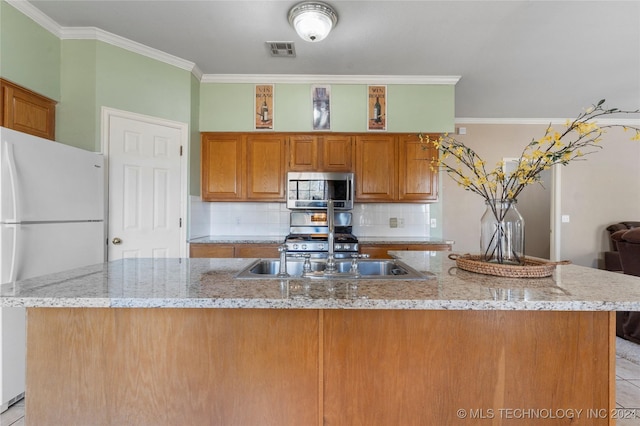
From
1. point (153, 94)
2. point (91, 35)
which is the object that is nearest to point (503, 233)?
point (153, 94)

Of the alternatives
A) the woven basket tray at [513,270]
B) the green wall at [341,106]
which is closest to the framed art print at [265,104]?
the green wall at [341,106]

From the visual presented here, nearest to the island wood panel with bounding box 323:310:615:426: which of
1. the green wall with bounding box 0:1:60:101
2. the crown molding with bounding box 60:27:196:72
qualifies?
the green wall with bounding box 0:1:60:101

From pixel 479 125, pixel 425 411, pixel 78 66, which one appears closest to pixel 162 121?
pixel 78 66

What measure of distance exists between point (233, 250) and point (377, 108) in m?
2.19

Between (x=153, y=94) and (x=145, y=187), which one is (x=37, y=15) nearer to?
(x=153, y=94)

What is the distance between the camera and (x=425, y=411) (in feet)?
3.50

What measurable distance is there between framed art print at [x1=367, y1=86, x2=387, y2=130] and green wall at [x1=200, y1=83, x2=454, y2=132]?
0.04m

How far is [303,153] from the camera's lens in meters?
3.42

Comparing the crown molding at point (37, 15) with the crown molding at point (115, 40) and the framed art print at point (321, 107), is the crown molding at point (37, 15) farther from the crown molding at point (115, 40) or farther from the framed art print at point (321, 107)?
the framed art print at point (321, 107)

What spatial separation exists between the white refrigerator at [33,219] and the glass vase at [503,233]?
2.51 meters

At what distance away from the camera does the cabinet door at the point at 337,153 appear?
3.41 meters

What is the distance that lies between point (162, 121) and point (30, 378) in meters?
2.43

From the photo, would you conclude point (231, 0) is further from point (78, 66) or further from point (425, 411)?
point (425, 411)

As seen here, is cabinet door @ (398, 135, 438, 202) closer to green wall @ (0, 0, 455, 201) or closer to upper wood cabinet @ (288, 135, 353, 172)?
green wall @ (0, 0, 455, 201)
